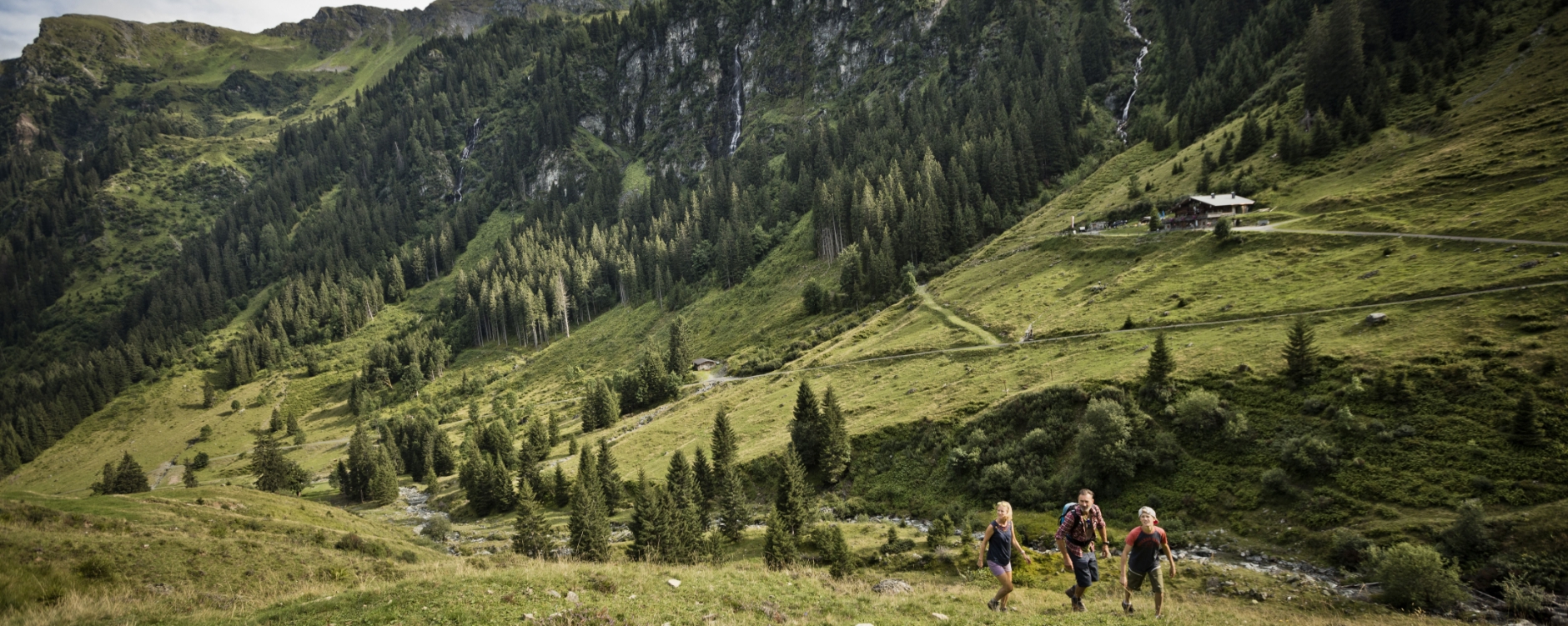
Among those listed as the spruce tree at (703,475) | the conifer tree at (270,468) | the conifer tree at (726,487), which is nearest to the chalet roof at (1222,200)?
the conifer tree at (726,487)

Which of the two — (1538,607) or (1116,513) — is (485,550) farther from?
(1538,607)

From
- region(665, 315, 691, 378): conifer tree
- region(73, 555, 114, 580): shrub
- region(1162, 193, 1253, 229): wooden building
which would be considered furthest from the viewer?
region(665, 315, 691, 378): conifer tree

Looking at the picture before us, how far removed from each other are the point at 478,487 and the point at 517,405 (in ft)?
193

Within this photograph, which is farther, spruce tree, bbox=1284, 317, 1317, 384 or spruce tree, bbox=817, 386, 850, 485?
spruce tree, bbox=817, 386, 850, 485

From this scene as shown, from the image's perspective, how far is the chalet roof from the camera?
8375 cm

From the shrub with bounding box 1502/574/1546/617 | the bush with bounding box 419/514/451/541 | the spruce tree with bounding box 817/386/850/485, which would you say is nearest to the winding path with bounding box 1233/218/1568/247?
the shrub with bounding box 1502/574/1546/617

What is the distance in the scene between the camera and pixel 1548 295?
42.8 meters

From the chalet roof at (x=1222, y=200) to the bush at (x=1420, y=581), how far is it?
69468 millimetres

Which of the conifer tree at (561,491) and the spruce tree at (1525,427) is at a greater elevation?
the spruce tree at (1525,427)

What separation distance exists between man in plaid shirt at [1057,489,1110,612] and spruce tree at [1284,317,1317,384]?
129 ft

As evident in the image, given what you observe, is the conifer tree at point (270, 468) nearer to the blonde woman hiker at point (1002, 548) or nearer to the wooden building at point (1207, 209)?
the blonde woman hiker at point (1002, 548)

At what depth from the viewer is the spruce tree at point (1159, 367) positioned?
1912 inches

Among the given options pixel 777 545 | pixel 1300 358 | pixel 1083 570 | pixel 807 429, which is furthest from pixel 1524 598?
pixel 807 429

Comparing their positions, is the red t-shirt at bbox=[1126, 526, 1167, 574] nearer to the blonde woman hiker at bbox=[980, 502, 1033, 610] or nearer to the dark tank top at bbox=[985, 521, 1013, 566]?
the blonde woman hiker at bbox=[980, 502, 1033, 610]
